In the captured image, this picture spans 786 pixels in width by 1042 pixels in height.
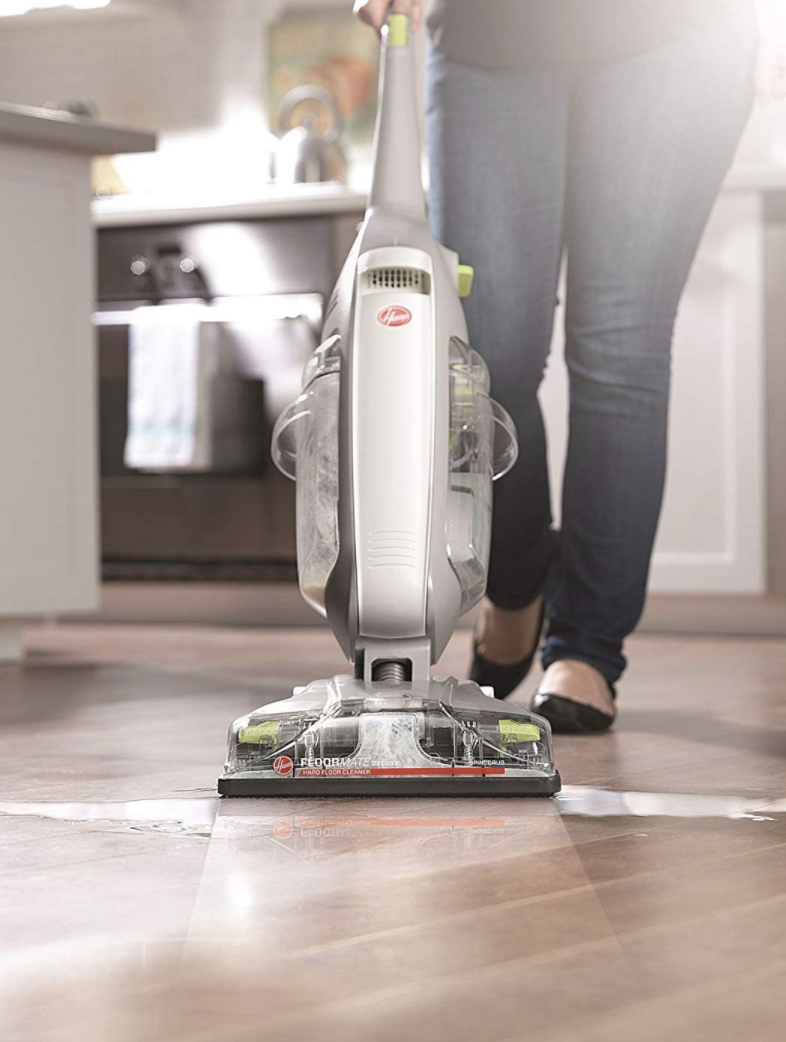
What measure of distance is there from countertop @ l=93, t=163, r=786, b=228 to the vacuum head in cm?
218

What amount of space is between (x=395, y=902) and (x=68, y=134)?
1923 mm

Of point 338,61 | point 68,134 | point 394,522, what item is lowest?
point 394,522

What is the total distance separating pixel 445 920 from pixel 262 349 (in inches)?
101

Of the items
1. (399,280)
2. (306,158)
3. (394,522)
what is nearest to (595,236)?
(399,280)

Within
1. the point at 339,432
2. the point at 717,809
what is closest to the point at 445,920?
the point at 717,809

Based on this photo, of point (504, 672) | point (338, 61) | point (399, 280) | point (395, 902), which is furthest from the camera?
point (338, 61)

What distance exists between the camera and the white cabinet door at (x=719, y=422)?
115 inches

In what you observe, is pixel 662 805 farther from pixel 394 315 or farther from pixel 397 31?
pixel 397 31

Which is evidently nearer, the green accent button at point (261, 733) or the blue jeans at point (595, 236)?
the green accent button at point (261, 733)

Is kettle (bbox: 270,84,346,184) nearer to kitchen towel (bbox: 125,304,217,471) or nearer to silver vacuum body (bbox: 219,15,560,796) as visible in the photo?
kitchen towel (bbox: 125,304,217,471)

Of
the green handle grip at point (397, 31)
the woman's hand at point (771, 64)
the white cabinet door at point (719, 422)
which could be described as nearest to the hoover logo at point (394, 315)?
the green handle grip at point (397, 31)

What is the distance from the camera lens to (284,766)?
3.69 feet

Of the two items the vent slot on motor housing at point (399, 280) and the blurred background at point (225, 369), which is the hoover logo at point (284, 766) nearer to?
the vent slot on motor housing at point (399, 280)

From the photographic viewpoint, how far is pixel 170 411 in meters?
3.21
